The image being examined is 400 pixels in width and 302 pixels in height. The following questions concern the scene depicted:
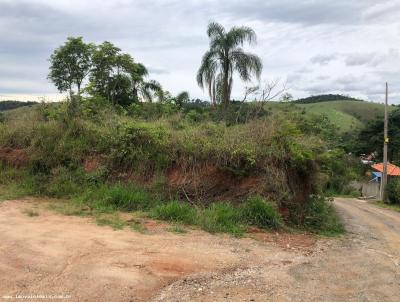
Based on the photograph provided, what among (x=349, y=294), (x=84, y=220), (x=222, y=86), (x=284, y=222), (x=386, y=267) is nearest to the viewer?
(x=349, y=294)

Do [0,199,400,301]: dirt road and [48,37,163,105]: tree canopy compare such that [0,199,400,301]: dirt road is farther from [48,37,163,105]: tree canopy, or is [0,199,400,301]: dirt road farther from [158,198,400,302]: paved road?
[48,37,163,105]: tree canopy

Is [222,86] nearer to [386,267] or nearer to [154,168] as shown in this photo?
[154,168]

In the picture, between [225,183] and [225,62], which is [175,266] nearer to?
[225,183]

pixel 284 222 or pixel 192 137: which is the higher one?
pixel 192 137

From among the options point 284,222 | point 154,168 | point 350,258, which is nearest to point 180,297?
point 350,258

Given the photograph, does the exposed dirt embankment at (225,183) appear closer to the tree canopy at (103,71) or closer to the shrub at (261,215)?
the shrub at (261,215)

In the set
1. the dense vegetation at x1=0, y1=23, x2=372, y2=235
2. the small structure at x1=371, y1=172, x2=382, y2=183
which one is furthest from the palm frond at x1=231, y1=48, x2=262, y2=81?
the small structure at x1=371, y1=172, x2=382, y2=183

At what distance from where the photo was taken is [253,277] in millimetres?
5672

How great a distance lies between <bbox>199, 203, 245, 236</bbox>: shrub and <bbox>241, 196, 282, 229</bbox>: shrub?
0.21 m

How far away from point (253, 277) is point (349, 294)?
1224 mm

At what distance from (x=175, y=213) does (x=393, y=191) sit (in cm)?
2481

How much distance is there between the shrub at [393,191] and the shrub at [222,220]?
23.2m

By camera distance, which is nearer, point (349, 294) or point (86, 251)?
point (349, 294)

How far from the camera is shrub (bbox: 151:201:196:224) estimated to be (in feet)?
27.9
